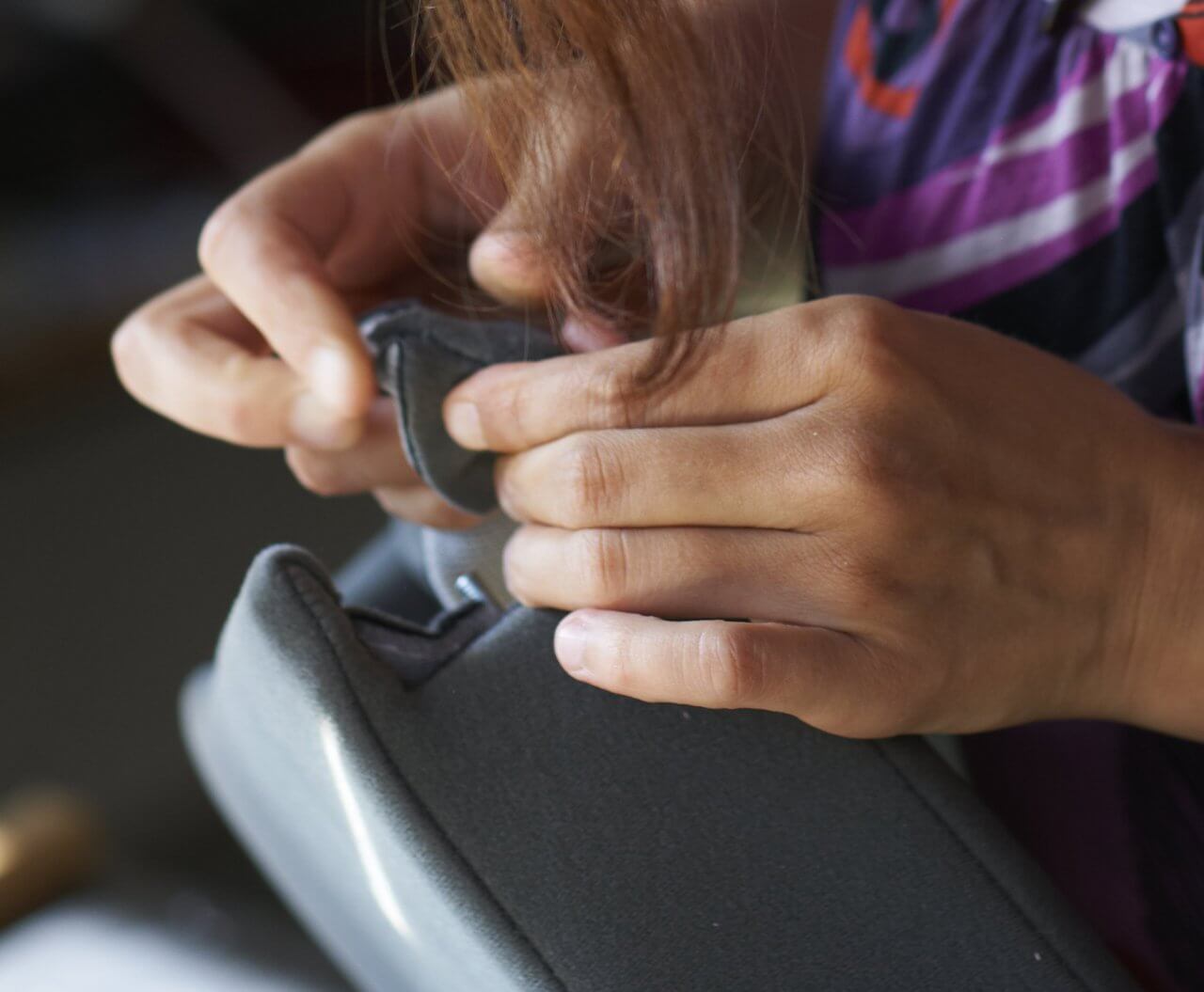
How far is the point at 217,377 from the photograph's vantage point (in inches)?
14.9

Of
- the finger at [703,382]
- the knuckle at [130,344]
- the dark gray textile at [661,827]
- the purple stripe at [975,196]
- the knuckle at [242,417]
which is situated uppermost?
the knuckle at [130,344]

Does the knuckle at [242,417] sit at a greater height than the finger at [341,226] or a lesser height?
lesser

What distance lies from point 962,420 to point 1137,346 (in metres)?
0.12

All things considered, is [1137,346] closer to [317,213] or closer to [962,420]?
[962,420]

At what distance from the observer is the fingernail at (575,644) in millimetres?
301

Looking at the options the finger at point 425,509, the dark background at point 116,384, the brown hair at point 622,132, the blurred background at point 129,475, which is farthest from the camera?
the dark background at point 116,384

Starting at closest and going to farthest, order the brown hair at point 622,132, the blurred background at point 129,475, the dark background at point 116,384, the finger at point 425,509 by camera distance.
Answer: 1. the brown hair at point 622,132
2. the finger at point 425,509
3. the blurred background at point 129,475
4. the dark background at point 116,384

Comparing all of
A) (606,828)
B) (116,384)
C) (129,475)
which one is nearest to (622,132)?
(606,828)

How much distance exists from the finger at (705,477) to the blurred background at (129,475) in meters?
0.11

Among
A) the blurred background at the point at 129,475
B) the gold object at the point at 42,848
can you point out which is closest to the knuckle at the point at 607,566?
the blurred background at the point at 129,475

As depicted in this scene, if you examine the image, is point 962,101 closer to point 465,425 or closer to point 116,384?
point 465,425

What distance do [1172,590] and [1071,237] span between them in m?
0.13

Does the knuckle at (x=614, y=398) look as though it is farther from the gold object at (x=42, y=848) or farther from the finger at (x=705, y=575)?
the gold object at (x=42, y=848)

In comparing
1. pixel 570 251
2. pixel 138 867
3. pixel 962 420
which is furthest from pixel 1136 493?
Answer: pixel 138 867
